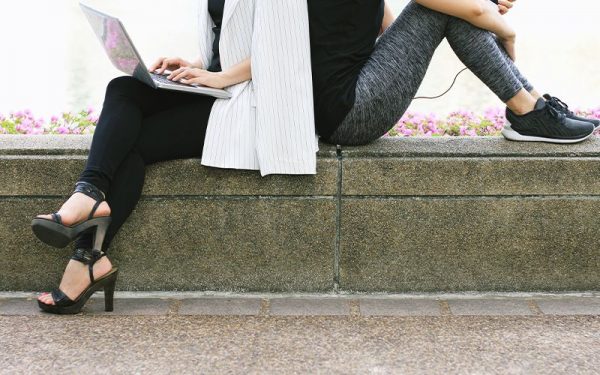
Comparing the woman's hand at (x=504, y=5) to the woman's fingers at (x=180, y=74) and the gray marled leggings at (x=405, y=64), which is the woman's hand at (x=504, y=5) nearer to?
the gray marled leggings at (x=405, y=64)

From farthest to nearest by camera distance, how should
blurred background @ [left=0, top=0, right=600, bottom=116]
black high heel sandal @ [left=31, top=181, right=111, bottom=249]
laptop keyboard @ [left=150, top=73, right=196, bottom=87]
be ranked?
blurred background @ [left=0, top=0, right=600, bottom=116], laptop keyboard @ [left=150, top=73, right=196, bottom=87], black high heel sandal @ [left=31, top=181, right=111, bottom=249]

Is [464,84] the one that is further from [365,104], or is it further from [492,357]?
[492,357]

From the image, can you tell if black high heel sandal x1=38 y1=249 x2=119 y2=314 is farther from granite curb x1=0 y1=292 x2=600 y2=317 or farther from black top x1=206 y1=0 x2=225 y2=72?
black top x1=206 y1=0 x2=225 y2=72

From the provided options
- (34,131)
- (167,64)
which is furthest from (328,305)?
(34,131)

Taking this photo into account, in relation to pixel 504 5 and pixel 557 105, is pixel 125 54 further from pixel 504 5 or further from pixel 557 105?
pixel 557 105

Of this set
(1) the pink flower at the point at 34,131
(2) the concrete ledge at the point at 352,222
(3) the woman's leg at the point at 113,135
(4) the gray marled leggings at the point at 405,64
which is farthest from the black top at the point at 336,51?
(1) the pink flower at the point at 34,131

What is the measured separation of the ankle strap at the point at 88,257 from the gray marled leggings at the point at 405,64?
984mm

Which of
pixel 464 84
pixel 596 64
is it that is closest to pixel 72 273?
pixel 464 84

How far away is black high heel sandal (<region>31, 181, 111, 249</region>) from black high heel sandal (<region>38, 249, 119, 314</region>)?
0.05 m

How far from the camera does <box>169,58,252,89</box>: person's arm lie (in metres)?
3.18

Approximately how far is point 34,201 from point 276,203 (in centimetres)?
93

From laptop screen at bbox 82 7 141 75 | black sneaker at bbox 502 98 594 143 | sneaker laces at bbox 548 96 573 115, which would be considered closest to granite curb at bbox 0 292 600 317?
black sneaker at bbox 502 98 594 143

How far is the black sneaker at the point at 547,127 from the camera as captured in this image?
332cm

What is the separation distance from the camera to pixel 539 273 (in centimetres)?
332
